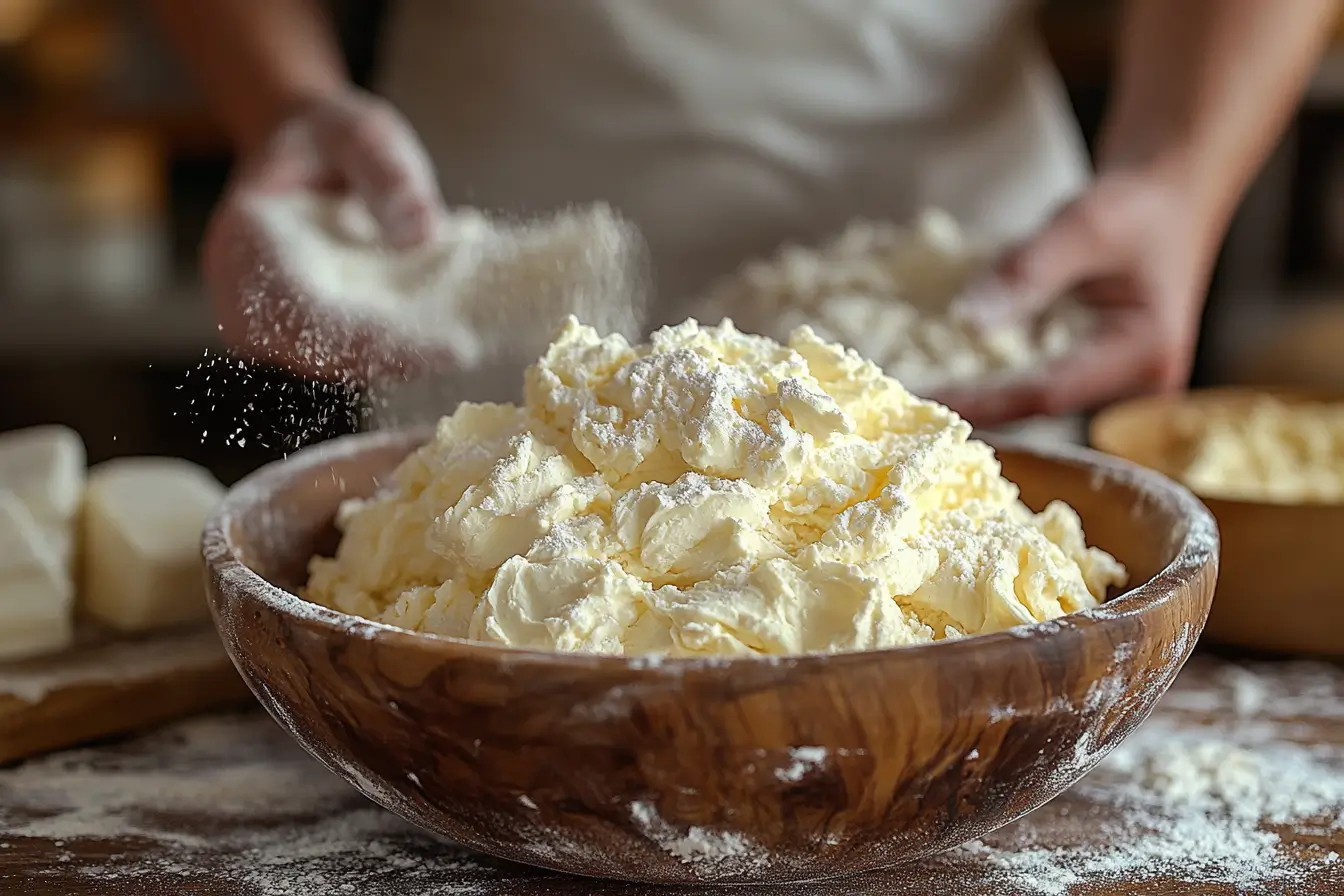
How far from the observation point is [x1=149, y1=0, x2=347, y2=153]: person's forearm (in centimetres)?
146

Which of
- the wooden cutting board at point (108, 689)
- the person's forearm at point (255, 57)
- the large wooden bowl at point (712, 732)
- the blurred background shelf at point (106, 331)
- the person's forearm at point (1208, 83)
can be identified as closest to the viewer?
the large wooden bowl at point (712, 732)

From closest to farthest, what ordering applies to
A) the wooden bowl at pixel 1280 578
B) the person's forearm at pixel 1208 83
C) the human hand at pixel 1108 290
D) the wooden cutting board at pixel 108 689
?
the wooden cutting board at pixel 108 689 < the wooden bowl at pixel 1280 578 < the human hand at pixel 1108 290 < the person's forearm at pixel 1208 83

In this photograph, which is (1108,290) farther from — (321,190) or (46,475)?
(46,475)

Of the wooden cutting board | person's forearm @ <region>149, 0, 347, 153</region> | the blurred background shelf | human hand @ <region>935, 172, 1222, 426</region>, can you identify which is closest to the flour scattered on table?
human hand @ <region>935, 172, 1222, 426</region>

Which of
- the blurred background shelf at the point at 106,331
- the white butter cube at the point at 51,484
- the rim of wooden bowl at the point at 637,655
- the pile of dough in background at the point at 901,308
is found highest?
the rim of wooden bowl at the point at 637,655

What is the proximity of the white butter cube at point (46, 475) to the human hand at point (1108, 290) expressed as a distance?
69 centimetres

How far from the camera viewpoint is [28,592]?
87 centimetres

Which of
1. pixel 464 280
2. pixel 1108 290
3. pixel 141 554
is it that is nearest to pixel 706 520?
pixel 141 554

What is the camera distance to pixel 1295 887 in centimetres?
64

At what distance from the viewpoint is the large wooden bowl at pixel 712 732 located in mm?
508

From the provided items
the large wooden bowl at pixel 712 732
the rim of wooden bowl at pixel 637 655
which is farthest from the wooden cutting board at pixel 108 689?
the large wooden bowl at pixel 712 732

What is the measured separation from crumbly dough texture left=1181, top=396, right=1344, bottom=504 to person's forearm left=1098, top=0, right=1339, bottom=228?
0.32 m

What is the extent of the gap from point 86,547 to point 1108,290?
98 cm

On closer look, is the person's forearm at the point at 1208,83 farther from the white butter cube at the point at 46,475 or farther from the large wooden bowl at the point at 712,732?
the white butter cube at the point at 46,475
